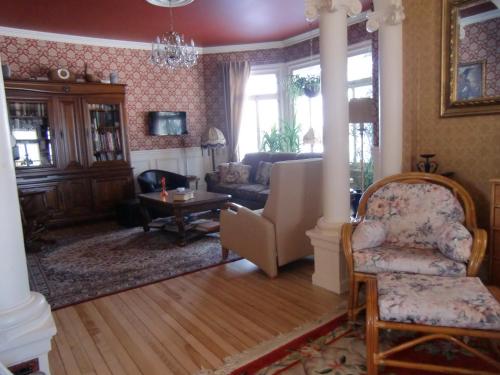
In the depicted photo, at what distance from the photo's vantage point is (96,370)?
2.01 meters

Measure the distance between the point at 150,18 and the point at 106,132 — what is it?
1.84 metres

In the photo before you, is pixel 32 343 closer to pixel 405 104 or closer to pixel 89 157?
pixel 405 104

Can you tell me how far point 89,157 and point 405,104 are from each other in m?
4.42

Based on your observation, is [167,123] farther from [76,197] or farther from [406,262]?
[406,262]

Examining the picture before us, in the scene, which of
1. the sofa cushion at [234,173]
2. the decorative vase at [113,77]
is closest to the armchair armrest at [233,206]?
the sofa cushion at [234,173]

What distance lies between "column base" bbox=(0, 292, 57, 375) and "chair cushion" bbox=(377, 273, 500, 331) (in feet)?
4.99

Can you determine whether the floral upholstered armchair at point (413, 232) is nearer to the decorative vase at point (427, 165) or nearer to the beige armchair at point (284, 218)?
the decorative vase at point (427, 165)

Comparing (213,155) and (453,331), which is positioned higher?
(213,155)

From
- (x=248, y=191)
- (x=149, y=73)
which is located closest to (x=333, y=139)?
(x=248, y=191)

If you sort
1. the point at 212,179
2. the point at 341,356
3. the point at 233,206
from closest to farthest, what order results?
the point at 341,356 < the point at 233,206 < the point at 212,179

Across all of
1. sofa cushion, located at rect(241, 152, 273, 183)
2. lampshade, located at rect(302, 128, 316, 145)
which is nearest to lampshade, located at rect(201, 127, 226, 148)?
sofa cushion, located at rect(241, 152, 273, 183)

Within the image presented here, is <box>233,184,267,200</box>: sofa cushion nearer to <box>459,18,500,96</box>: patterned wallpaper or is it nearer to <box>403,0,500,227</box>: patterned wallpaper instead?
<box>403,0,500,227</box>: patterned wallpaper

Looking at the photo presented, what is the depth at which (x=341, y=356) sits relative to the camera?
203 centimetres

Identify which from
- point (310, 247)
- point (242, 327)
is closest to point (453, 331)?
point (242, 327)
